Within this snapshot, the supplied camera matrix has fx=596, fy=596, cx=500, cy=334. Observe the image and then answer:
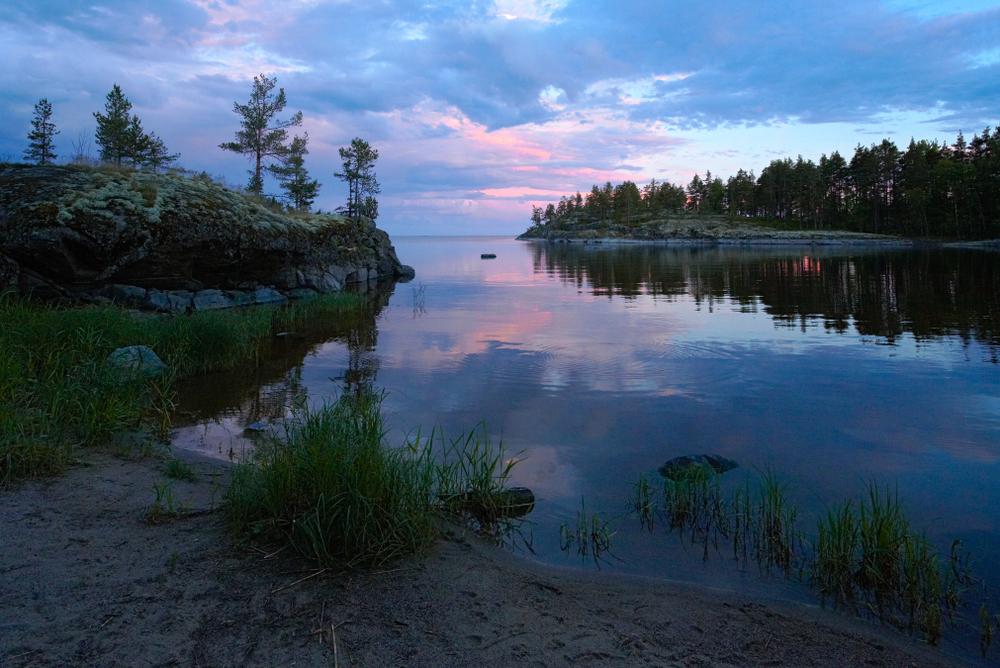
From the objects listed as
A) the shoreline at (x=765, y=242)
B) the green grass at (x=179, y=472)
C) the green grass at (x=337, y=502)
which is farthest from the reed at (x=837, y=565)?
the shoreline at (x=765, y=242)

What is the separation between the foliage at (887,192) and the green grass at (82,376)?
10524 centimetres

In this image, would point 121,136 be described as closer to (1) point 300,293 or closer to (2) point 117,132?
(2) point 117,132

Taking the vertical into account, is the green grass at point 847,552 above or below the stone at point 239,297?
below

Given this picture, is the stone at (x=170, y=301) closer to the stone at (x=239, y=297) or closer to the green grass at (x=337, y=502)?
the stone at (x=239, y=297)

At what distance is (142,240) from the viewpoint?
21.1 metres

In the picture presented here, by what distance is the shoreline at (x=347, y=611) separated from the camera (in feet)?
12.3

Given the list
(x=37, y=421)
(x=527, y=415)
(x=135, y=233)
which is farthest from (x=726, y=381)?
(x=135, y=233)

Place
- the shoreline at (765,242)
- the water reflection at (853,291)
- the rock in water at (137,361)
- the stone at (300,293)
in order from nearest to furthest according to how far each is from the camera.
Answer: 1. the rock in water at (137,361)
2. the water reflection at (853,291)
3. the stone at (300,293)
4. the shoreline at (765,242)

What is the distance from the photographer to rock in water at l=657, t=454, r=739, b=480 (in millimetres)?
7771

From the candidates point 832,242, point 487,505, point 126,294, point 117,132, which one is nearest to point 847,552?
point 487,505

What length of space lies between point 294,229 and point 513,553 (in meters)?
27.6

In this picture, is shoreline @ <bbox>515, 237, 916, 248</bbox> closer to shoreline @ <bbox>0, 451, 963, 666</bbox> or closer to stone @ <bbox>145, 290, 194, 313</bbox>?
stone @ <bbox>145, 290, 194, 313</bbox>

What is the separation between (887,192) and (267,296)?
392 ft

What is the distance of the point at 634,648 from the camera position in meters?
4.04
